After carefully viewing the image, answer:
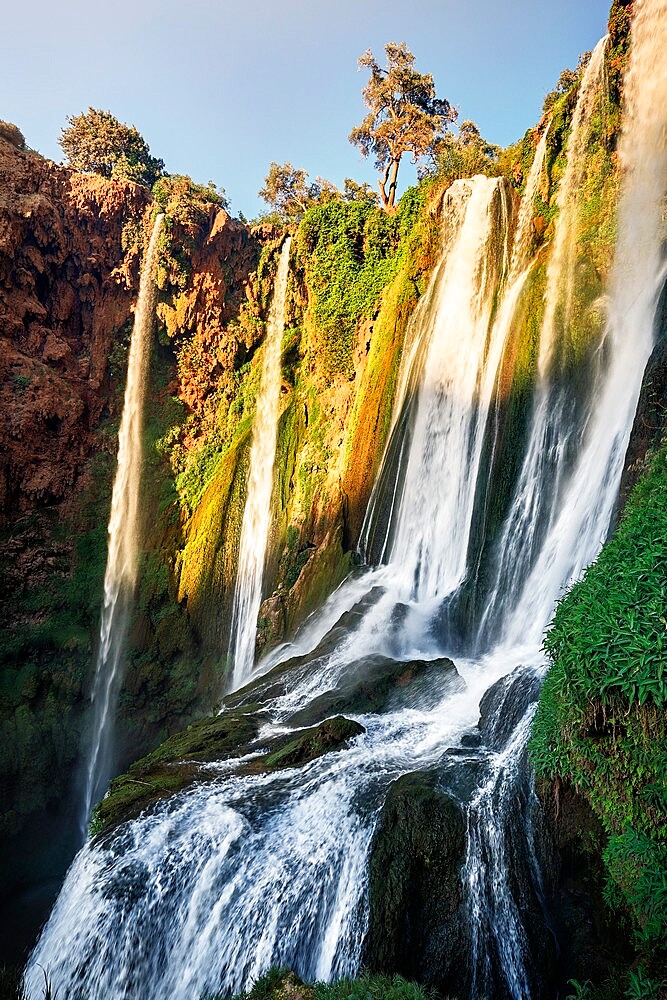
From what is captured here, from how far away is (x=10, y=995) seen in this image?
4.31 meters

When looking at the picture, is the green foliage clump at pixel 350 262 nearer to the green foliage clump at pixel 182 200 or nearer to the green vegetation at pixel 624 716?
the green foliage clump at pixel 182 200

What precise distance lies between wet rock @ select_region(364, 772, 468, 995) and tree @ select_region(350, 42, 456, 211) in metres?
20.1

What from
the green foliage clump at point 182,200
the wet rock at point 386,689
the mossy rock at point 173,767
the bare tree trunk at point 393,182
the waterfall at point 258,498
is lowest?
the mossy rock at point 173,767

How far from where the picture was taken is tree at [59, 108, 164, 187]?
21469 millimetres

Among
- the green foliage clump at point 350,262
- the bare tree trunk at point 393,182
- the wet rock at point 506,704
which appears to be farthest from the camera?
the bare tree trunk at point 393,182

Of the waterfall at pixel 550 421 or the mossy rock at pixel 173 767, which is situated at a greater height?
the waterfall at pixel 550 421

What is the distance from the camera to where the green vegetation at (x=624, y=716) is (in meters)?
3.08

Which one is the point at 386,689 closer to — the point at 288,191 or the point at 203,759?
the point at 203,759

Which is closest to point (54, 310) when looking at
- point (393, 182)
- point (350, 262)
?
point (350, 262)

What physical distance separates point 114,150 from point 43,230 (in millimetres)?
7508

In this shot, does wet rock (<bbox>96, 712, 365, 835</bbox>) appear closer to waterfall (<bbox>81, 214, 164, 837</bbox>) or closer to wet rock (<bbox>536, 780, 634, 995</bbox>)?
wet rock (<bbox>536, 780, 634, 995</bbox>)

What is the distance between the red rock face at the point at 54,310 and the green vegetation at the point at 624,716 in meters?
16.0

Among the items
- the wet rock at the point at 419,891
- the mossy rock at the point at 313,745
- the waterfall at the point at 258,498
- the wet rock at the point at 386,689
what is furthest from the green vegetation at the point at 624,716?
the waterfall at the point at 258,498

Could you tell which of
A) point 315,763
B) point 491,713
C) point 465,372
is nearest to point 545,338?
point 465,372
